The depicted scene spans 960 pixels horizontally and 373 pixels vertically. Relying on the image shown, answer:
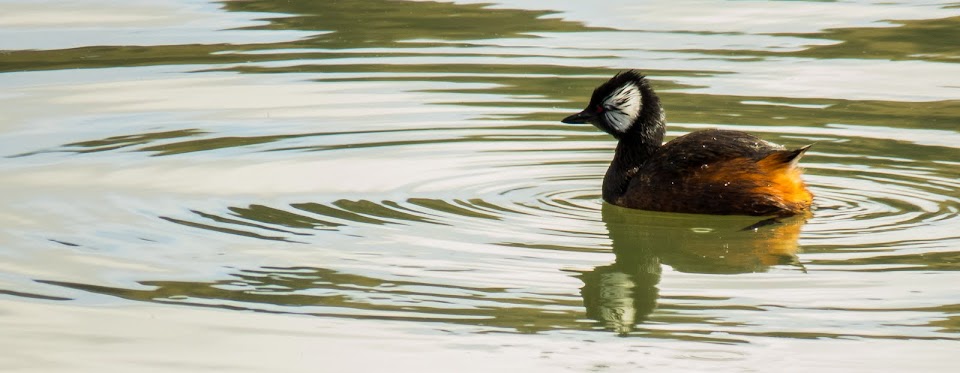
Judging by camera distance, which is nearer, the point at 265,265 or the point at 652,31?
the point at 265,265

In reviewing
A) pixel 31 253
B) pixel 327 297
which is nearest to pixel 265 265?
pixel 327 297

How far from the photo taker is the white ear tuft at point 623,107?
9.54 meters

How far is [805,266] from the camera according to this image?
24.8ft

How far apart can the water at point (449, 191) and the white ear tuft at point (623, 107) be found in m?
0.44

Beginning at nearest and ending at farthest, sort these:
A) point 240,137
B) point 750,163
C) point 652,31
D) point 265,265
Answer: point 265,265, point 750,163, point 240,137, point 652,31

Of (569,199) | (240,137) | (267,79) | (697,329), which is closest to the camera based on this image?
(697,329)

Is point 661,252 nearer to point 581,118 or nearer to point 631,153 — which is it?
point 631,153

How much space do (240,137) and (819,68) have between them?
15.9ft

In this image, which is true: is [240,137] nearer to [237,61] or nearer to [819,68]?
[237,61]

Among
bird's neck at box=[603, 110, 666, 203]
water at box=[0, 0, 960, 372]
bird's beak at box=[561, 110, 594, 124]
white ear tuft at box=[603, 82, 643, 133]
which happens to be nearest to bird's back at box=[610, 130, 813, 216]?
water at box=[0, 0, 960, 372]

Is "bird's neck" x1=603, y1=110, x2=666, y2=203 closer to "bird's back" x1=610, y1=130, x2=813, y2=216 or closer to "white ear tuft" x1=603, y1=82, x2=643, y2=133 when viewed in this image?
→ "white ear tuft" x1=603, y1=82, x2=643, y2=133

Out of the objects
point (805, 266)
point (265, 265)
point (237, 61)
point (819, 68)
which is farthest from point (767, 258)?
point (237, 61)

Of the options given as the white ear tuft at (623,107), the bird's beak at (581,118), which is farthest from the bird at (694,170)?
the bird's beak at (581,118)

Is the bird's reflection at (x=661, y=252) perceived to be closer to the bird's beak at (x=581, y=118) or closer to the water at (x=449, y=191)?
the water at (x=449, y=191)
